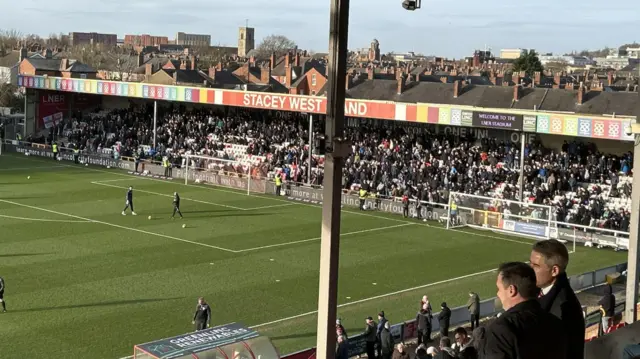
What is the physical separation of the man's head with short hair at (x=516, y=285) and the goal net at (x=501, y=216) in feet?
98.4

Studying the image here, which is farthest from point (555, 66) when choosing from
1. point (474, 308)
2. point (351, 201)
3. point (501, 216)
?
point (474, 308)

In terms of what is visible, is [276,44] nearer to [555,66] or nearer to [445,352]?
[555,66]

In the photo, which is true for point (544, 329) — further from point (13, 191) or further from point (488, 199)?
point (13, 191)

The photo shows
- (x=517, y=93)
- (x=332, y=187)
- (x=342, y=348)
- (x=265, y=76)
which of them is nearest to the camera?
(x=332, y=187)

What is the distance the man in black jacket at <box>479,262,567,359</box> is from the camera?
15.3 feet

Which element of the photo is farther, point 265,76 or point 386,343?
point 265,76

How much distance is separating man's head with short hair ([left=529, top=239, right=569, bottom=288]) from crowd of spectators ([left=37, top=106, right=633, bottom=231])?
3017 centimetres

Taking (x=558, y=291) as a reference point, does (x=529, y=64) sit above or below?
above

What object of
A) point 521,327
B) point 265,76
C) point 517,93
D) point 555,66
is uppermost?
point 555,66

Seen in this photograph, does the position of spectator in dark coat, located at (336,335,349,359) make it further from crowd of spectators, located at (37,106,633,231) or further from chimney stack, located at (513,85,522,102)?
chimney stack, located at (513,85,522,102)

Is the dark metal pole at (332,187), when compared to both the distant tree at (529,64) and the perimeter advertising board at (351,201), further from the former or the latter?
the distant tree at (529,64)

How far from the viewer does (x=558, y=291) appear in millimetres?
5656

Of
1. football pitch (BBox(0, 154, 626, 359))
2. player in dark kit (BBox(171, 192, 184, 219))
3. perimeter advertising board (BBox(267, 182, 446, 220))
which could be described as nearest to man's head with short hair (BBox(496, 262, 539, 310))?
football pitch (BBox(0, 154, 626, 359))

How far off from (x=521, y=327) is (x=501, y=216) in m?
31.7
